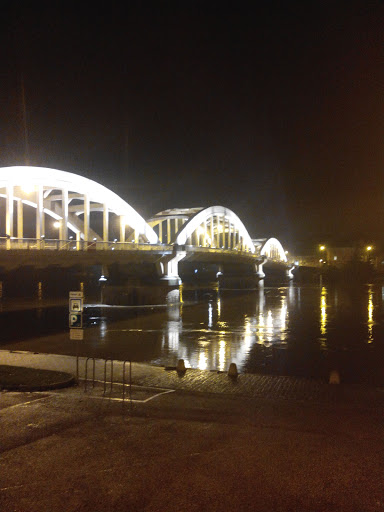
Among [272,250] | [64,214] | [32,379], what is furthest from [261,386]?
[272,250]

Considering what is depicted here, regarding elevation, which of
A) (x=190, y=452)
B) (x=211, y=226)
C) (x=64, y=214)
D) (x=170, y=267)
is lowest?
(x=190, y=452)

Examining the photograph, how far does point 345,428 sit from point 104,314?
27.4 meters

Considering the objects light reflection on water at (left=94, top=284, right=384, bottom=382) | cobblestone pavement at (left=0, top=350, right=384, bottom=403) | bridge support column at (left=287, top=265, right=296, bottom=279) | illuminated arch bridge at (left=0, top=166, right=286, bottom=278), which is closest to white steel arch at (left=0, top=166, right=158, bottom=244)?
illuminated arch bridge at (left=0, top=166, right=286, bottom=278)

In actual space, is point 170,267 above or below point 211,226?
below

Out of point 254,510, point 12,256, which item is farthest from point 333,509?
point 12,256

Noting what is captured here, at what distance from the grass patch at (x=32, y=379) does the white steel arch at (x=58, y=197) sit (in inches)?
1079

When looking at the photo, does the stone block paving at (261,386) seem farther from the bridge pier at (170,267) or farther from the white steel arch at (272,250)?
the white steel arch at (272,250)

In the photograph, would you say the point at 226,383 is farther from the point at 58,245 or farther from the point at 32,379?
the point at 58,245

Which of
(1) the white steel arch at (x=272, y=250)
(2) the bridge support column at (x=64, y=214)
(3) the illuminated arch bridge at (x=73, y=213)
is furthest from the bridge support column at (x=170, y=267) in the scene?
(1) the white steel arch at (x=272, y=250)

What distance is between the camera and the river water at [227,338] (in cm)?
1597

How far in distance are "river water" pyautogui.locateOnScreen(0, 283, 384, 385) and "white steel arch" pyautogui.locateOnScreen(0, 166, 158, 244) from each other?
1001 cm

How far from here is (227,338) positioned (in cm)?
2206

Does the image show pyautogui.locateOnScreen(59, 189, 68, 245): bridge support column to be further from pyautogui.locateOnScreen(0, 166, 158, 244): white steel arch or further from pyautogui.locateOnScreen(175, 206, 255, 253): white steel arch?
pyautogui.locateOnScreen(175, 206, 255, 253): white steel arch

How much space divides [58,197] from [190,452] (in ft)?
144
